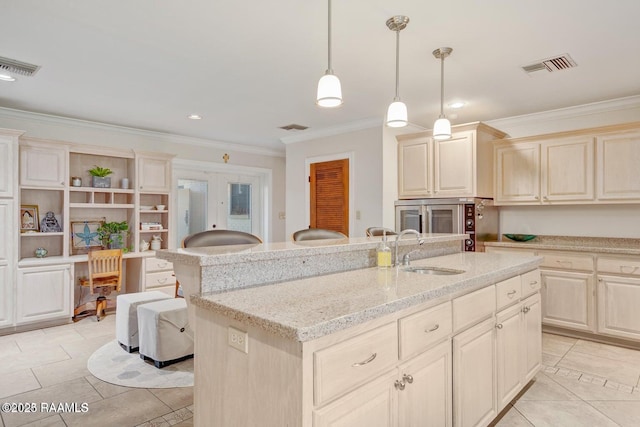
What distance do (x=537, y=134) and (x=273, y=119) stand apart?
3.22 metres

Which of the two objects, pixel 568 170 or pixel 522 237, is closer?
pixel 568 170

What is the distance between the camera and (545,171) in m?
4.12

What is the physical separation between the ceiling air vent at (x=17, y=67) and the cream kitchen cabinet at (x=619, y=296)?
530cm

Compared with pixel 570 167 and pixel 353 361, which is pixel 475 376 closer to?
pixel 353 361

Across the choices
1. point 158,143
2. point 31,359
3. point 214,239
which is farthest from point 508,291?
point 158,143

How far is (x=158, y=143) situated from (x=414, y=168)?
369 cm

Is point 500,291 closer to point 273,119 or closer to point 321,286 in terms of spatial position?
point 321,286

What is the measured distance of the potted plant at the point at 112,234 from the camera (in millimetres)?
4902

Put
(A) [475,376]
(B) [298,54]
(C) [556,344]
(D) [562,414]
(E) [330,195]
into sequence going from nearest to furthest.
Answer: (A) [475,376] → (D) [562,414] → (B) [298,54] → (C) [556,344] → (E) [330,195]

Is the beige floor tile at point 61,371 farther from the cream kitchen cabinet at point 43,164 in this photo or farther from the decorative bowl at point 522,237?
the decorative bowl at point 522,237

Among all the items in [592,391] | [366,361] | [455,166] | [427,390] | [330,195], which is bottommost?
[592,391]

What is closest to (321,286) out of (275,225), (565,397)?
(565,397)

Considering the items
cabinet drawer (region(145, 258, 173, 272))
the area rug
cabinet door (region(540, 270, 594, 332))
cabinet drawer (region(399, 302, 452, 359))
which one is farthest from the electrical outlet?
cabinet drawer (region(145, 258, 173, 272))

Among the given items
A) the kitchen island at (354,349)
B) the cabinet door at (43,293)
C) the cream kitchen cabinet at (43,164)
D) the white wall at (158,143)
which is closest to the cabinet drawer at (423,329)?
the kitchen island at (354,349)
